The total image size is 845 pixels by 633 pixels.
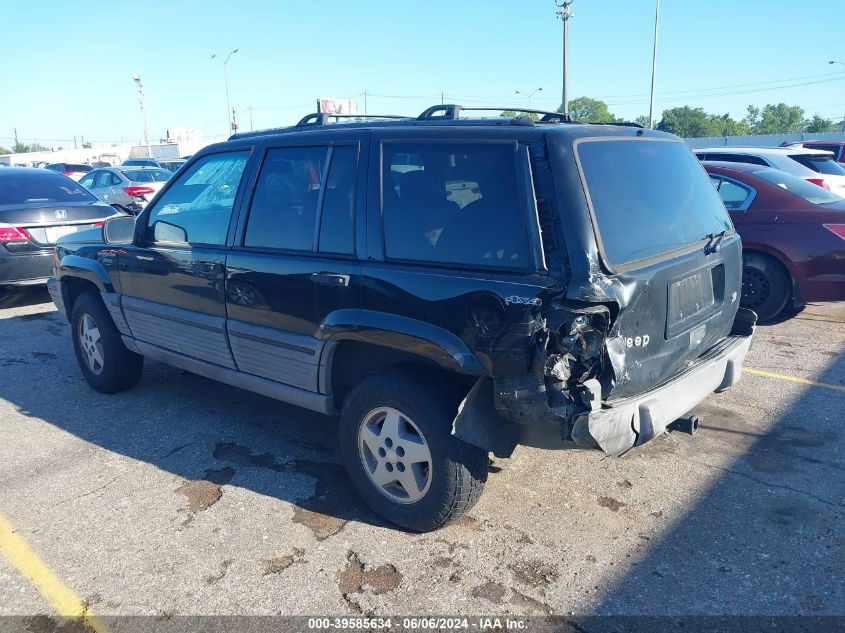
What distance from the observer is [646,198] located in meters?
3.35

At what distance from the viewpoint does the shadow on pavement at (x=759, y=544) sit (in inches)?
111

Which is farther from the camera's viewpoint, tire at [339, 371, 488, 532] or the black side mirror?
the black side mirror

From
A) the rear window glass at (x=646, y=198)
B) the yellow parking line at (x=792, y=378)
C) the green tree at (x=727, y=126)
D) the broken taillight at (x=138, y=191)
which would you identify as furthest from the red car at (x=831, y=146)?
the green tree at (x=727, y=126)

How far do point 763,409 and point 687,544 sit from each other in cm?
197

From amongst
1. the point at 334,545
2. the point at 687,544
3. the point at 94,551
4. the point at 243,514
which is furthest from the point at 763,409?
the point at 94,551

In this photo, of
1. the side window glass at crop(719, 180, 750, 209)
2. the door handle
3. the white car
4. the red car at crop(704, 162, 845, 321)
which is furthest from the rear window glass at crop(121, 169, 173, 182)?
the door handle

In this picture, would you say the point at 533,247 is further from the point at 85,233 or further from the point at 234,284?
the point at 85,233

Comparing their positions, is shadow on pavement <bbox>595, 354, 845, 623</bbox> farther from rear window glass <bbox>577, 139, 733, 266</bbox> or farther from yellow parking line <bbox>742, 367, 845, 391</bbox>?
rear window glass <bbox>577, 139, 733, 266</bbox>

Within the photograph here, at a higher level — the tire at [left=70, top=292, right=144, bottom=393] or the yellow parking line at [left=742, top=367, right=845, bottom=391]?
the tire at [left=70, top=292, right=144, bottom=393]

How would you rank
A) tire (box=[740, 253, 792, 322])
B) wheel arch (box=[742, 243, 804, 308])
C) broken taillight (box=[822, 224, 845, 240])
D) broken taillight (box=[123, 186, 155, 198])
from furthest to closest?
broken taillight (box=[123, 186, 155, 198]) → tire (box=[740, 253, 792, 322]) → wheel arch (box=[742, 243, 804, 308]) → broken taillight (box=[822, 224, 845, 240])

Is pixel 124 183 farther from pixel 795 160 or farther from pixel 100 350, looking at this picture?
pixel 795 160

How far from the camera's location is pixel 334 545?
328 cm

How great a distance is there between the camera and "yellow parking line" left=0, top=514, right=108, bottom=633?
2.85 metres

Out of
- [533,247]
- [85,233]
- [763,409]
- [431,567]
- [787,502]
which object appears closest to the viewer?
[533,247]
